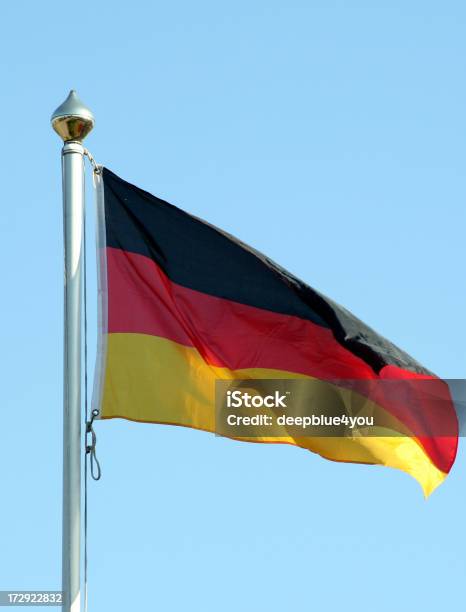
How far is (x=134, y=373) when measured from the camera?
40.5ft

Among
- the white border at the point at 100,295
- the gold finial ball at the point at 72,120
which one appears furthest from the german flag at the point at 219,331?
the gold finial ball at the point at 72,120

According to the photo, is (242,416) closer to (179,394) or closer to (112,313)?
(179,394)

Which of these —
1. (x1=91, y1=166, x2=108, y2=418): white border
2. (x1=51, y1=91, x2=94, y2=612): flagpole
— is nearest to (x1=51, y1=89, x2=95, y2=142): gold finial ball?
(x1=51, y1=91, x2=94, y2=612): flagpole

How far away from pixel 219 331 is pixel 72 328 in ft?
6.27

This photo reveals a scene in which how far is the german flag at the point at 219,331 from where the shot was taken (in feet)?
41.0

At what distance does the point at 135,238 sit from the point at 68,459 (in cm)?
265

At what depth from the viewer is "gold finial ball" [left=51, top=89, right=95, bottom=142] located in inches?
479

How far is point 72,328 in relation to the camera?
1147 cm

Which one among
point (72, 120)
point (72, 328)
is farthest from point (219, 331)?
point (72, 120)

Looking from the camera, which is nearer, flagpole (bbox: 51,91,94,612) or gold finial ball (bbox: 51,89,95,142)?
flagpole (bbox: 51,91,94,612)

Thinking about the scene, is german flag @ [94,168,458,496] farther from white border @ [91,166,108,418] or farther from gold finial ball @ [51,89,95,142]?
gold finial ball @ [51,89,95,142]

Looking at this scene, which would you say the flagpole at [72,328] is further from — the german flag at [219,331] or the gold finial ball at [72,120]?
the german flag at [219,331]

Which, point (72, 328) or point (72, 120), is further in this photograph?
point (72, 120)

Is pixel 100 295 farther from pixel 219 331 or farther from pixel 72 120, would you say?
pixel 72 120
